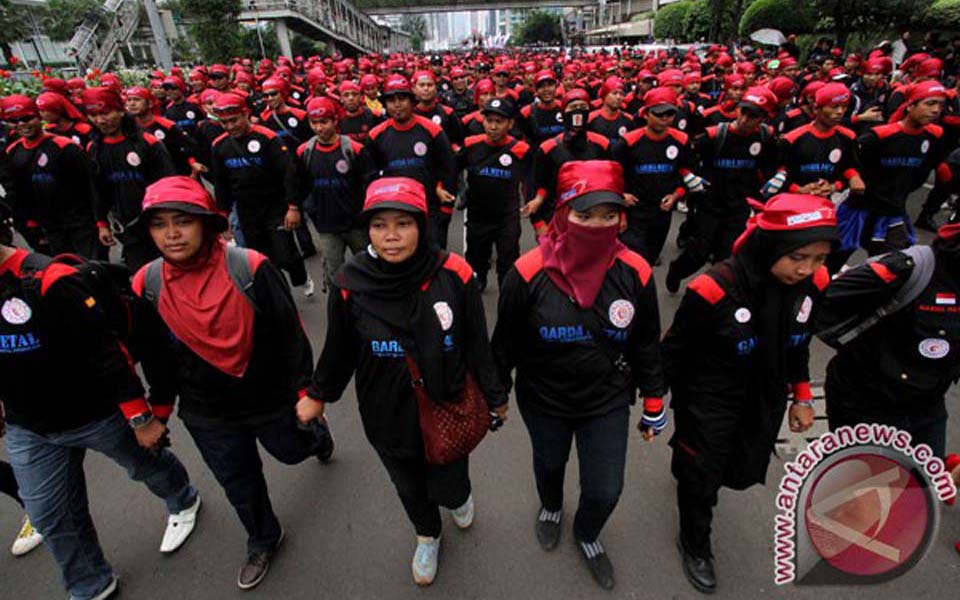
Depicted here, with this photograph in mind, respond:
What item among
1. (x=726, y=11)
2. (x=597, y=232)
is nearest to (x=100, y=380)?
(x=597, y=232)

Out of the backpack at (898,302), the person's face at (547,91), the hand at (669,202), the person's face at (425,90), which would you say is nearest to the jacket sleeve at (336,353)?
the backpack at (898,302)

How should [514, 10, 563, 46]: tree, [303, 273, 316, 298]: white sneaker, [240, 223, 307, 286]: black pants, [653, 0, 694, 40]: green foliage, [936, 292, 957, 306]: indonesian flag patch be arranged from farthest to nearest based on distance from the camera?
[514, 10, 563, 46]: tree → [653, 0, 694, 40]: green foliage → [303, 273, 316, 298]: white sneaker → [240, 223, 307, 286]: black pants → [936, 292, 957, 306]: indonesian flag patch

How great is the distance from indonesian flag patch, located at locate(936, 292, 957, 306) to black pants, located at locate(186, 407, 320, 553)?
3.14m

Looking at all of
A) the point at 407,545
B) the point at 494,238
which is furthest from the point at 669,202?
the point at 407,545

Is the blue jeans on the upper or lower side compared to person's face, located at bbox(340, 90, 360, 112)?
lower

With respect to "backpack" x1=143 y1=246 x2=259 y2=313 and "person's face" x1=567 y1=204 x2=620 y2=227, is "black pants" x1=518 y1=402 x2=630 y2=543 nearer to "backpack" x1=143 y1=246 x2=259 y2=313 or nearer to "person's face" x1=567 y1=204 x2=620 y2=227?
"person's face" x1=567 y1=204 x2=620 y2=227

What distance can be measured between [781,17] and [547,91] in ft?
91.7

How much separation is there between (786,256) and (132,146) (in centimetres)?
561

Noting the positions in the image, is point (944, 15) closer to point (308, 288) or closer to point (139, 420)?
point (308, 288)

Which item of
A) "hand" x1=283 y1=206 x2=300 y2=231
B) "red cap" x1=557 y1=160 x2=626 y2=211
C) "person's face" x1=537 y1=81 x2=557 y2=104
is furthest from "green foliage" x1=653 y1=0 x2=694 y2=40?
"red cap" x1=557 y1=160 x2=626 y2=211

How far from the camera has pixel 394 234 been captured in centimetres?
199

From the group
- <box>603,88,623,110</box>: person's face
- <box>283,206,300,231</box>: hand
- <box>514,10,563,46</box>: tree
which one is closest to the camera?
<box>283,206,300,231</box>: hand

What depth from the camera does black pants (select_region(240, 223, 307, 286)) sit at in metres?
5.35

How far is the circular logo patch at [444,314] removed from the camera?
6.98 ft
